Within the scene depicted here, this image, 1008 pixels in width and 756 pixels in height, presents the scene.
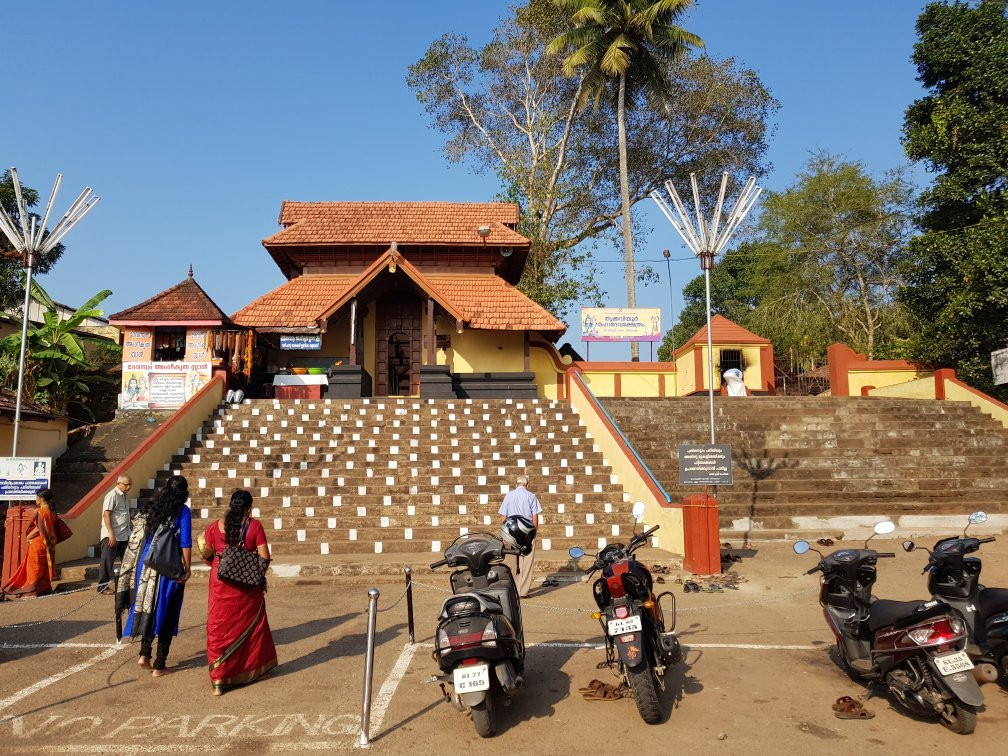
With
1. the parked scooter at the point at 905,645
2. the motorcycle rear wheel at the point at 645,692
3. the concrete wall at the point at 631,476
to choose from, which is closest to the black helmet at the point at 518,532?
the motorcycle rear wheel at the point at 645,692

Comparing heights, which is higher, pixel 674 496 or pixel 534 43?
pixel 534 43

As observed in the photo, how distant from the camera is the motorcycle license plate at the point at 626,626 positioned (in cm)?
433

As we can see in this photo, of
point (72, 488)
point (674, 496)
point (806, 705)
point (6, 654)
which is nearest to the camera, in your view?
point (806, 705)

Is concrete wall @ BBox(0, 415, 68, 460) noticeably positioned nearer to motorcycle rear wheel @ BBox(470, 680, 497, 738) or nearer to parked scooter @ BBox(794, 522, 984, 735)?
motorcycle rear wheel @ BBox(470, 680, 497, 738)

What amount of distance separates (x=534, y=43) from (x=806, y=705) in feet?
109

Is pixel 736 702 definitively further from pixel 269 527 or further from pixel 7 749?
pixel 269 527

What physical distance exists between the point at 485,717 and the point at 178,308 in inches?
628

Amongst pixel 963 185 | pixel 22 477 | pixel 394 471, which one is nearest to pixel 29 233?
pixel 22 477

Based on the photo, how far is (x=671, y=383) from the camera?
76.7ft

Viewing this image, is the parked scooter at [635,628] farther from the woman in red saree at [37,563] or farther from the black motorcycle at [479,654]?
the woman in red saree at [37,563]

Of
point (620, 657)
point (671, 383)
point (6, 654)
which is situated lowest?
point (6, 654)

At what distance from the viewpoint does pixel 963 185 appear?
18.7 meters

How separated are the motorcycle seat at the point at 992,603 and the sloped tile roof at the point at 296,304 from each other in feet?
53.4

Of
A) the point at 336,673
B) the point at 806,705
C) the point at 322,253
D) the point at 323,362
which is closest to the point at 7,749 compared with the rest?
the point at 336,673
